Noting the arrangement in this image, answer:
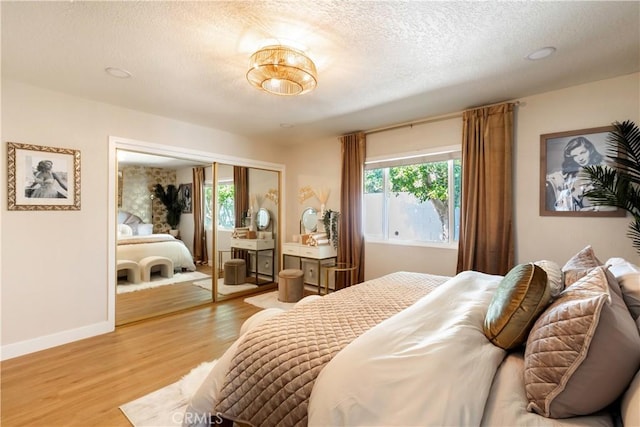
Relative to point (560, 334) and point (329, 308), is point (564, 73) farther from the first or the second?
point (329, 308)

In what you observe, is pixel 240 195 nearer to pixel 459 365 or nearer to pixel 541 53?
pixel 541 53

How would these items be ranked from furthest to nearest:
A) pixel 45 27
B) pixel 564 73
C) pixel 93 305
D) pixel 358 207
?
pixel 358 207
pixel 93 305
pixel 564 73
pixel 45 27

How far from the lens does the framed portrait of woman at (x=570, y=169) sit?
264 centimetres

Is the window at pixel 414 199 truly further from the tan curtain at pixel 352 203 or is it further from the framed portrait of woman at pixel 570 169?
the framed portrait of woman at pixel 570 169

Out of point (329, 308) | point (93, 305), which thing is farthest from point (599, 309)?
point (93, 305)

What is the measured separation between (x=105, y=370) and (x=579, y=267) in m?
3.41

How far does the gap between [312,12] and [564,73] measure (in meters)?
2.23

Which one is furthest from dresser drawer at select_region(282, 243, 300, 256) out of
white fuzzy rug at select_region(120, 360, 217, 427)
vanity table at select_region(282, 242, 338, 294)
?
white fuzzy rug at select_region(120, 360, 217, 427)

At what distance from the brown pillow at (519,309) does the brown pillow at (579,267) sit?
16.1 inches

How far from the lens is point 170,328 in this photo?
3307 millimetres

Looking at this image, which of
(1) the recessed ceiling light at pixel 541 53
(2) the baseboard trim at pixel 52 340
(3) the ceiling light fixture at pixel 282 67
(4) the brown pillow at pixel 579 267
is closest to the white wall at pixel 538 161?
(1) the recessed ceiling light at pixel 541 53

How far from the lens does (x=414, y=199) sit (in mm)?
3963

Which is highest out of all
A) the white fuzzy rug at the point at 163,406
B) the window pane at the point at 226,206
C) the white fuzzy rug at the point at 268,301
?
the window pane at the point at 226,206

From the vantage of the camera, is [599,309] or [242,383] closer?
[599,309]
